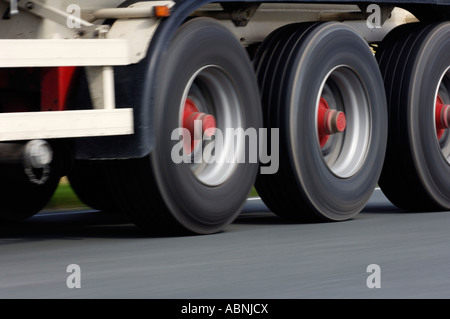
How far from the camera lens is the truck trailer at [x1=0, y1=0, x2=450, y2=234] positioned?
739 centimetres

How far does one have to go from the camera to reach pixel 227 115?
8.27 meters

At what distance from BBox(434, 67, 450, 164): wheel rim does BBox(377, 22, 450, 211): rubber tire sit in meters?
0.17

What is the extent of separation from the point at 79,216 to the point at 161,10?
2.94 m

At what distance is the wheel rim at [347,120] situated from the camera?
9086mm

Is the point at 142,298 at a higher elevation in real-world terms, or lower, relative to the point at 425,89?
lower

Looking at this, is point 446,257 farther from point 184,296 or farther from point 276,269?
point 184,296

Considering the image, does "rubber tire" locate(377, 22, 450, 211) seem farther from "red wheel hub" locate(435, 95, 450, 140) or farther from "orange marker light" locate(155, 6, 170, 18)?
"orange marker light" locate(155, 6, 170, 18)

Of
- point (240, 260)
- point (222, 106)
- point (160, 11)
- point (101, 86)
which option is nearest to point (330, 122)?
point (222, 106)

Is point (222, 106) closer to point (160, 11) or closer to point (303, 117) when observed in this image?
point (303, 117)

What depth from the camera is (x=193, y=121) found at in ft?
26.0

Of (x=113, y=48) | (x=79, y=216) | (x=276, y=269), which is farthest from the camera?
(x=79, y=216)

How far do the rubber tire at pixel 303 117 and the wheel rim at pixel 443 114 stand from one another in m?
0.98

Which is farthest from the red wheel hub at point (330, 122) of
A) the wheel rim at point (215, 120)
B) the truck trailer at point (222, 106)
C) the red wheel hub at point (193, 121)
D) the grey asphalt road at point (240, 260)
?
the red wheel hub at point (193, 121)

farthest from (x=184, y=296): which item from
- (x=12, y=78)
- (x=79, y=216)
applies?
(x=79, y=216)
